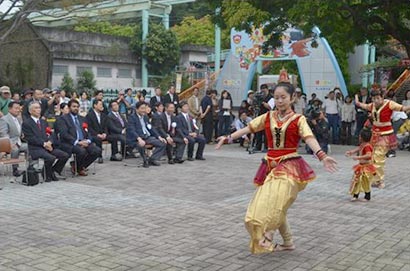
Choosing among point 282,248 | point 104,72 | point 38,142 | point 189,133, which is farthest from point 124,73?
point 282,248

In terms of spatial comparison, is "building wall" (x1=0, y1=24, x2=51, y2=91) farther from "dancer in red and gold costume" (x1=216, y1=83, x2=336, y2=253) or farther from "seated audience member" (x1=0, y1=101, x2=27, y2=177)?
"dancer in red and gold costume" (x1=216, y1=83, x2=336, y2=253)

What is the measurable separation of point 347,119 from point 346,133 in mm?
558

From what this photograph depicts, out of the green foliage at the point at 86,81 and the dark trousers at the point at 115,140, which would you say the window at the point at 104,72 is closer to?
the green foliage at the point at 86,81

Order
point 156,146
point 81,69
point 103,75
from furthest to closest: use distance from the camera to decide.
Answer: point 103,75, point 81,69, point 156,146

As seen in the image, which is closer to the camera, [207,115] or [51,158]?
[51,158]

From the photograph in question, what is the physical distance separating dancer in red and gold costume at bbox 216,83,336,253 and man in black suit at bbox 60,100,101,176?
538 cm

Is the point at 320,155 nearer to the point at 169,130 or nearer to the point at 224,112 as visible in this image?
the point at 169,130

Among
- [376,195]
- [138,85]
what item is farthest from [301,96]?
[138,85]

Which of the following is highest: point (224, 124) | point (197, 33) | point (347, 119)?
point (197, 33)

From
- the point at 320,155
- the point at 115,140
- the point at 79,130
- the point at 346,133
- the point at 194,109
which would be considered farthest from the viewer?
the point at 346,133

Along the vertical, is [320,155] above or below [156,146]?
above

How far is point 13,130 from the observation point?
1105 cm

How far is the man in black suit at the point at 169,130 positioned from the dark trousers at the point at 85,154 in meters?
2.27

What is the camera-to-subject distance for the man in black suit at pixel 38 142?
1011 centimetres
